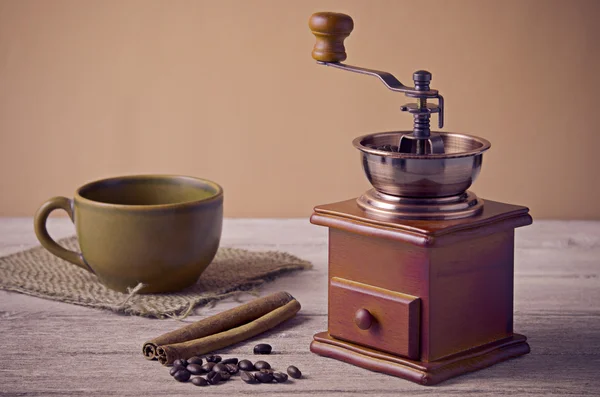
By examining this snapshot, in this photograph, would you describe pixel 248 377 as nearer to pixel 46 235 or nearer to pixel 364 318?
pixel 364 318

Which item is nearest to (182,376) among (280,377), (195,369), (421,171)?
(195,369)

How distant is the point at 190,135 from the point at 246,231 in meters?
0.33

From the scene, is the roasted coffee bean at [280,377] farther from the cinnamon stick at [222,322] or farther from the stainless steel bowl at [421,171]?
the stainless steel bowl at [421,171]

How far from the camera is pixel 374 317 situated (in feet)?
4.18

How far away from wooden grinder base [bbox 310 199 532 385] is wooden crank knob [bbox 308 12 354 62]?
0.21m

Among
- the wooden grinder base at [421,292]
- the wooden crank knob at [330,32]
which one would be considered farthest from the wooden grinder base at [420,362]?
the wooden crank knob at [330,32]

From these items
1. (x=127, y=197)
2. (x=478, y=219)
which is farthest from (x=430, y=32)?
(x=478, y=219)

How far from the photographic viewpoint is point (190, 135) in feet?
7.38

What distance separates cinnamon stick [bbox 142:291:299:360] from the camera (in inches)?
51.9

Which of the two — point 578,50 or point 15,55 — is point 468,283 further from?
point 15,55

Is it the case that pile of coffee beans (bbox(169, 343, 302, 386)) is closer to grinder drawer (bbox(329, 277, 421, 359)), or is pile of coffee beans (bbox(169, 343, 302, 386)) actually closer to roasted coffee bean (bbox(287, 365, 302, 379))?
roasted coffee bean (bbox(287, 365, 302, 379))

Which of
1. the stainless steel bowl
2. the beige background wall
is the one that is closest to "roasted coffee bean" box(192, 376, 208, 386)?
the stainless steel bowl

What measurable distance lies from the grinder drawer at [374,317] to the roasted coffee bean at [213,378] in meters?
0.19

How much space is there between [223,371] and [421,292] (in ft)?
0.90
